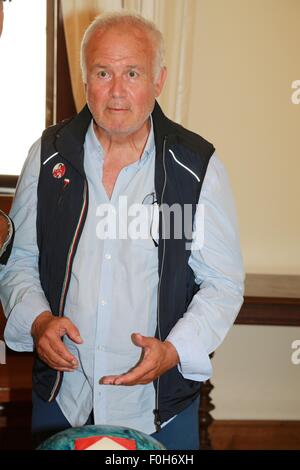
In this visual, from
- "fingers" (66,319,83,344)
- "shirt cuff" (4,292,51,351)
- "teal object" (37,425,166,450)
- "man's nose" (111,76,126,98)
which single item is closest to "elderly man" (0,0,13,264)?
"shirt cuff" (4,292,51,351)

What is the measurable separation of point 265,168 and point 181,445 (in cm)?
182

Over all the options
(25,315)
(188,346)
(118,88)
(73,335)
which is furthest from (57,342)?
(118,88)

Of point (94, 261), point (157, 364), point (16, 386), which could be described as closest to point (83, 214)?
point (94, 261)

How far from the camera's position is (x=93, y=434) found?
1001mm

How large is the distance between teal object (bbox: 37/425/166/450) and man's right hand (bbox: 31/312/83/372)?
0.49m

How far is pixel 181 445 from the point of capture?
1688mm

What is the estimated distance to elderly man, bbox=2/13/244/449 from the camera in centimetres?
166

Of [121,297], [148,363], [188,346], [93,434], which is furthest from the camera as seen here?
[121,297]

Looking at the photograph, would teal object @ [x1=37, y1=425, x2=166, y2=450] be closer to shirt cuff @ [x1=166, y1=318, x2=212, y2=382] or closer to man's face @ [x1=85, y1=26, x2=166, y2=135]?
shirt cuff @ [x1=166, y1=318, x2=212, y2=382]

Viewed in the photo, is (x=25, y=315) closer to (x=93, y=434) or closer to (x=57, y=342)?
(x=57, y=342)

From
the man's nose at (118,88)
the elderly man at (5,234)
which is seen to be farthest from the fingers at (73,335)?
the man's nose at (118,88)

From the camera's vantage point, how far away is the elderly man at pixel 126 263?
166 cm

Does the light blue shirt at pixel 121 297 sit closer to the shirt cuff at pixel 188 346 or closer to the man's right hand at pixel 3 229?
Answer: the shirt cuff at pixel 188 346

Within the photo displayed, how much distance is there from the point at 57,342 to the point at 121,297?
211 millimetres
